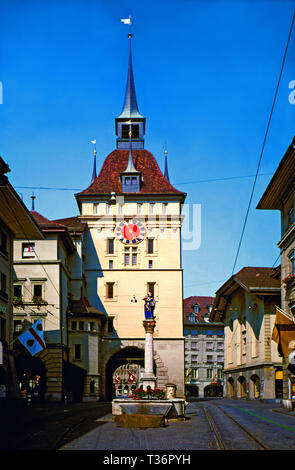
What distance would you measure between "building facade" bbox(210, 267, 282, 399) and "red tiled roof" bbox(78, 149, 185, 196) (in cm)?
1356

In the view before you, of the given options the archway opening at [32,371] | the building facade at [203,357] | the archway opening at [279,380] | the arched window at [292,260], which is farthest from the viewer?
the building facade at [203,357]

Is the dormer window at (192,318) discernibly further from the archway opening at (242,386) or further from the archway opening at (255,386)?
the archway opening at (255,386)

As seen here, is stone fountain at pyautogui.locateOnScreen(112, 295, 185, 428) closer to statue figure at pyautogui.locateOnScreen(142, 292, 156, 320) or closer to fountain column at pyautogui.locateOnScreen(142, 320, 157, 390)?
fountain column at pyautogui.locateOnScreen(142, 320, 157, 390)

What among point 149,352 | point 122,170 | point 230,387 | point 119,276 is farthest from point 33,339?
point 230,387

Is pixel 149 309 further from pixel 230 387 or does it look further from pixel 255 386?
pixel 230 387

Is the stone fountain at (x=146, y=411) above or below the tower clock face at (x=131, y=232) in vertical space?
below

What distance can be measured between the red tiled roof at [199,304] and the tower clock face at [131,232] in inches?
1907

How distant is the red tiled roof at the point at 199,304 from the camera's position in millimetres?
119500

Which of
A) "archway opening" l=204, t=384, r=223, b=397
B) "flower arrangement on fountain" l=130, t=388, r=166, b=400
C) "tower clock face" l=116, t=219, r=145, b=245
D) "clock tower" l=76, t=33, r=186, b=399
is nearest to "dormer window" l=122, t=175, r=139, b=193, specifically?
"clock tower" l=76, t=33, r=186, b=399

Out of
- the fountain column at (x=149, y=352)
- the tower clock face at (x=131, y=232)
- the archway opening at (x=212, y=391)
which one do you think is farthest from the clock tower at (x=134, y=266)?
the archway opening at (x=212, y=391)

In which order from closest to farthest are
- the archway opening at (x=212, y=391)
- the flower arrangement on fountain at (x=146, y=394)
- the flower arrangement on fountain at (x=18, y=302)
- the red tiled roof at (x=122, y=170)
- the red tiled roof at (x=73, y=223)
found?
the flower arrangement on fountain at (x=146, y=394) < the flower arrangement on fountain at (x=18, y=302) < the red tiled roof at (x=73, y=223) < the red tiled roof at (x=122, y=170) < the archway opening at (x=212, y=391)

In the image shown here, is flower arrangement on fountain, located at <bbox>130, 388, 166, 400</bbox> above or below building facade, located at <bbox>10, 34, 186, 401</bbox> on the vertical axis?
below

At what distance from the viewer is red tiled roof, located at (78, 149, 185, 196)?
75.3 meters
